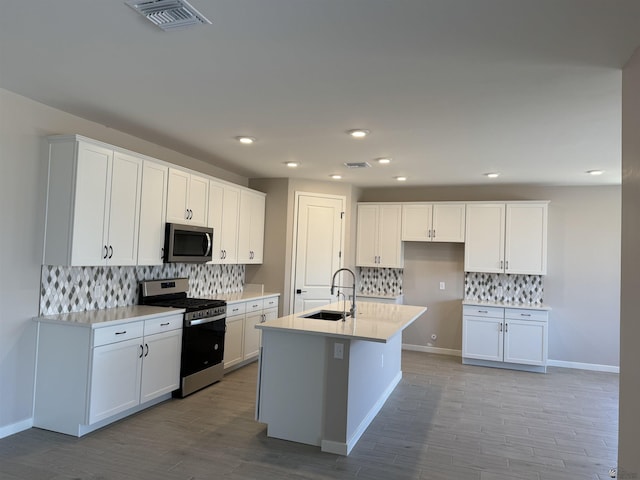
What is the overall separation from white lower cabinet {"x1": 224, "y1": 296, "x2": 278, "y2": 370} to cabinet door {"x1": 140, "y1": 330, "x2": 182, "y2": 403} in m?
0.86

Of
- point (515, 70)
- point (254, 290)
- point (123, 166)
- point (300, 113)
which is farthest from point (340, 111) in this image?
point (254, 290)

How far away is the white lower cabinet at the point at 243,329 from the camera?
5.14 meters

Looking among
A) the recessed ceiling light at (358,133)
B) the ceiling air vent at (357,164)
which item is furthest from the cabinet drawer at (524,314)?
the recessed ceiling light at (358,133)

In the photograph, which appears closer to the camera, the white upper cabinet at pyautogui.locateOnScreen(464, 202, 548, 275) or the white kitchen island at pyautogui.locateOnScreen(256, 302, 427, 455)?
the white kitchen island at pyautogui.locateOnScreen(256, 302, 427, 455)

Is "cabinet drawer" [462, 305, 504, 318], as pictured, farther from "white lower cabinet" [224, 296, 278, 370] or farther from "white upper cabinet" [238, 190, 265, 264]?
"white upper cabinet" [238, 190, 265, 264]

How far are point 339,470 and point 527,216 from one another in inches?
181

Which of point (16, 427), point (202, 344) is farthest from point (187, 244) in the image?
point (16, 427)

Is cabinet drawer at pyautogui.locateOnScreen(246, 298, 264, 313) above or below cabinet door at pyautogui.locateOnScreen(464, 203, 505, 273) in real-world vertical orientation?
below

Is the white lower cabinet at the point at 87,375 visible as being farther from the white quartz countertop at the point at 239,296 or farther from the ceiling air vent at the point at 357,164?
the ceiling air vent at the point at 357,164

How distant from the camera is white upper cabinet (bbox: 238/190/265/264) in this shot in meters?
5.90

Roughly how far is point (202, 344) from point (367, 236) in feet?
11.1

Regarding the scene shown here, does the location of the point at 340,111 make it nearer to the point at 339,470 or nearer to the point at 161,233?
the point at 161,233

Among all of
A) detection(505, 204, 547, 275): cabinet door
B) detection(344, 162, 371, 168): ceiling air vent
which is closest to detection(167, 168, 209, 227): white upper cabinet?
detection(344, 162, 371, 168): ceiling air vent

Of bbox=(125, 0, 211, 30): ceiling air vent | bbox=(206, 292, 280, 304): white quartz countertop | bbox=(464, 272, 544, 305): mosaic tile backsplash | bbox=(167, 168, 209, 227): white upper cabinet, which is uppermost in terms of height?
bbox=(125, 0, 211, 30): ceiling air vent
